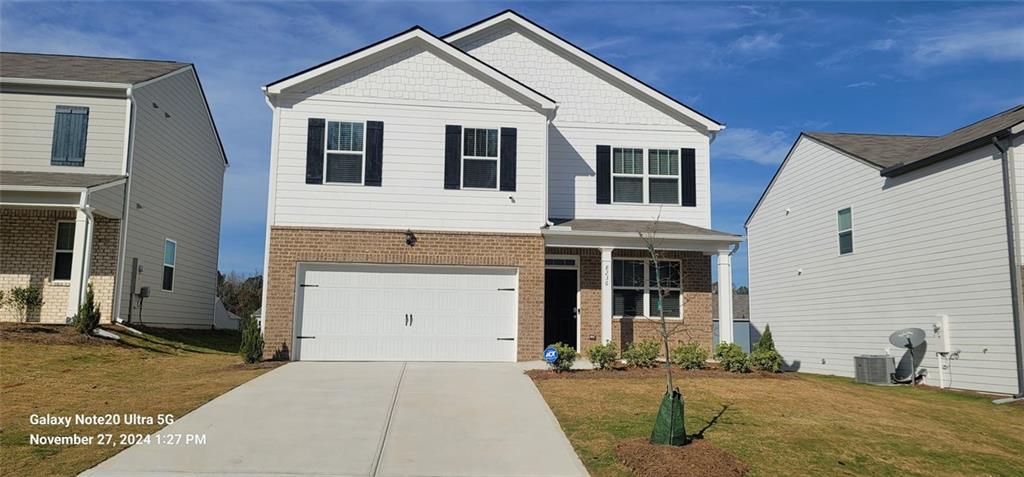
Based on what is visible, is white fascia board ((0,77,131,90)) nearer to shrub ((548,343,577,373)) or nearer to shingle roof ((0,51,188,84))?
shingle roof ((0,51,188,84))

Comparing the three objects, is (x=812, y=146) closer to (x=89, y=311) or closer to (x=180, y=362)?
(x=180, y=362)

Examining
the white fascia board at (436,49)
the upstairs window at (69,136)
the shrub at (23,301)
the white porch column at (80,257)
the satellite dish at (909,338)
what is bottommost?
the satellite dish at (909,338)

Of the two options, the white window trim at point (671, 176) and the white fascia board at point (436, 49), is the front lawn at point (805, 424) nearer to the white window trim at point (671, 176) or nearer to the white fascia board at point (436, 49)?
the white window trim at point (671, 176)

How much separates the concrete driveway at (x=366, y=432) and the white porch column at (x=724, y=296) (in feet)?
17.7

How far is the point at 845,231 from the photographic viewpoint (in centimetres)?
1930

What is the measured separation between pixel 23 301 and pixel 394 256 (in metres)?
9.13

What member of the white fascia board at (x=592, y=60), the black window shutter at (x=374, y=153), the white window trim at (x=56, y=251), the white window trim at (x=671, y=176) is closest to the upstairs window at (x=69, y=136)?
the white window trim at (x=56, y=251)

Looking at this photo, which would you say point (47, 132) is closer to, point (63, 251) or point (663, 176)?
point (63, 251)

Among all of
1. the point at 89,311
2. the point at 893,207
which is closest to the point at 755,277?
the point at 893,207

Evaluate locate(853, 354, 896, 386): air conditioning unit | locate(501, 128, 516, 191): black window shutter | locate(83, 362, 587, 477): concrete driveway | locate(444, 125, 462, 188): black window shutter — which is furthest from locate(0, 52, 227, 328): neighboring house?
locate(853, 354, 896, 386): air conditioning unit

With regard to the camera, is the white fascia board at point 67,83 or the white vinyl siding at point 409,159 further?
the white fascia board at point 67,83

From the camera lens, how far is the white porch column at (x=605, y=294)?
51.4 feet

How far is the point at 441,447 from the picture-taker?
8.53m

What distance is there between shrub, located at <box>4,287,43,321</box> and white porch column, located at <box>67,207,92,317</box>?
75.2 inches
